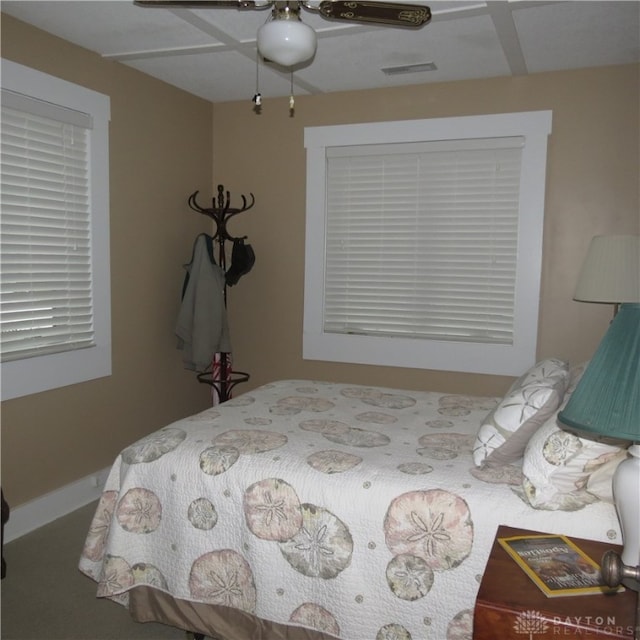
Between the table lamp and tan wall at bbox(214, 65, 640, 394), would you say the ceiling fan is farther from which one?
tan wall at bbox(214, 65, 640, 394)

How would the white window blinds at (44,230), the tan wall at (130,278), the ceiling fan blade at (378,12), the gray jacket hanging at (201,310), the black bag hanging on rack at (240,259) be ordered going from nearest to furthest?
the ceiling fan blade at (378,12) → the white window blinds at (44,230) → the tan wall at (130,278) → the gray jacket hanging at (201,310) → the black bag hanging on rack at (240,259)

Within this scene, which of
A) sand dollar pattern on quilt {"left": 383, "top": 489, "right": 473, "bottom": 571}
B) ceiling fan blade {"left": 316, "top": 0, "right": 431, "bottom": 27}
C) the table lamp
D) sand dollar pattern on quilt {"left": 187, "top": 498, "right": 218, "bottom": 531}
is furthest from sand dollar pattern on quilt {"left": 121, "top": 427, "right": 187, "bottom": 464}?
ceiling fan blade {"left": 316, "top": 0, "right": 431, "bottom": 27}

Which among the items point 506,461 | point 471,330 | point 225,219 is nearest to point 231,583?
point 506,461

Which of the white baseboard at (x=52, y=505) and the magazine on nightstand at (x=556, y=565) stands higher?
the magazine on nightstand at (x=556, y=565)

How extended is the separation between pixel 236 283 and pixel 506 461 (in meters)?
2.83

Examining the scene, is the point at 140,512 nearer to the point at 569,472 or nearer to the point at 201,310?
the point at 569,472

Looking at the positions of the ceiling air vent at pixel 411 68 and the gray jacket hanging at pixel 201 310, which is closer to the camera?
the ceiling air vent at pixel 411 68

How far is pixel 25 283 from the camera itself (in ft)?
10.3

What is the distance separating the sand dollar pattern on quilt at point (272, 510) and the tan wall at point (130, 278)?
163 centimetres

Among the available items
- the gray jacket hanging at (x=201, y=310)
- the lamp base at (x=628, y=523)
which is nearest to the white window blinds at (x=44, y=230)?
the gray jacket hanging at (x=201, y=310)

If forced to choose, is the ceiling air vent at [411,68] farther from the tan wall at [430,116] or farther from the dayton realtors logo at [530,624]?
the dayton realtors logo at [530,624]

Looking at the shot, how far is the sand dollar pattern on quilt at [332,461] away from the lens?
2137mm

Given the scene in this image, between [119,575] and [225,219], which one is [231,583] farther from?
[225,219]

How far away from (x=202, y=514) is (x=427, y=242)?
2.59 m
